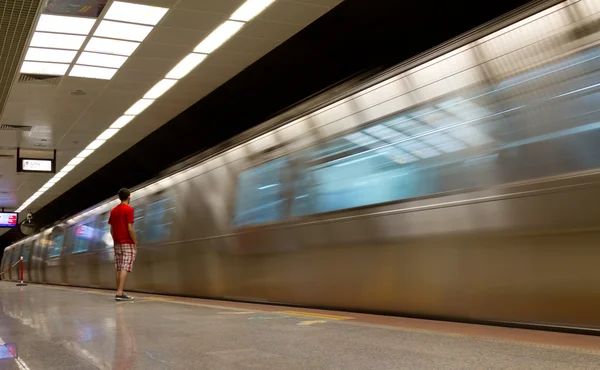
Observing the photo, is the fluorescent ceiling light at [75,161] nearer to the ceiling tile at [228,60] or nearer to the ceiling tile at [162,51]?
the ceiling tile at [228,60]

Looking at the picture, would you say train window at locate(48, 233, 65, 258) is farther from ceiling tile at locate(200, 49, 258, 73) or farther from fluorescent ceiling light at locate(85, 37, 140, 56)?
fluorescent ceiling light at locate(85, 37, 140, 56)

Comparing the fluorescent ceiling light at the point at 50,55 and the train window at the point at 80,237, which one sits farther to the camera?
the train window at the point at 80,237

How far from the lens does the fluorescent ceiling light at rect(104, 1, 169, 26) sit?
299 inches

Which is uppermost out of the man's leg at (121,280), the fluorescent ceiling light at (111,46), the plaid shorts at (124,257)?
the fluorescent ceiling light at (111,46)

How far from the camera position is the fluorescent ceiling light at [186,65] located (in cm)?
973

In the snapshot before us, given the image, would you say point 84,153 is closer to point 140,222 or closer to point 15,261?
point 140,222

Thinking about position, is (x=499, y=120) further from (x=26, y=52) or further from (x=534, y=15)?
(x=26, y=52)

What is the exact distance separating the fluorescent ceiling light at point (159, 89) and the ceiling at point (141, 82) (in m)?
0.11

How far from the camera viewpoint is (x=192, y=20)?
8180 mm

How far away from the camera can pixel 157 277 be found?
11.4 meters

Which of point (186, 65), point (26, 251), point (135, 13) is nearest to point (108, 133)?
point (186, 65)

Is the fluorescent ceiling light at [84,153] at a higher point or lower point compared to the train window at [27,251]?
higher

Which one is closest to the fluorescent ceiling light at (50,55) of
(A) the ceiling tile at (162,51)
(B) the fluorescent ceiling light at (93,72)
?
(B) the fluorescent ceiling light at (93,72)

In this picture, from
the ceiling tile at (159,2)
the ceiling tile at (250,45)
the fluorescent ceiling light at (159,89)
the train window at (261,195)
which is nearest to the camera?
the train window at (261,195)
